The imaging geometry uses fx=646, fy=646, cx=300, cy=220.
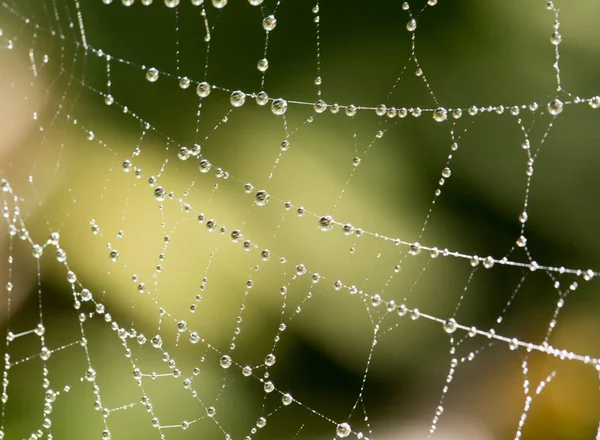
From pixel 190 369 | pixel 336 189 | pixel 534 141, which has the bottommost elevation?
A: pixel 190 369

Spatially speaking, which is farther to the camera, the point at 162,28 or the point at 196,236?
the point at 162,28

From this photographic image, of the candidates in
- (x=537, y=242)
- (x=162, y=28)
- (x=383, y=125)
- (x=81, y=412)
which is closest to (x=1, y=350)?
(x=81, y=412)

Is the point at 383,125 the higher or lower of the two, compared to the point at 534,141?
lower

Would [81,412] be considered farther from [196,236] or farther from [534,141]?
[534,141]

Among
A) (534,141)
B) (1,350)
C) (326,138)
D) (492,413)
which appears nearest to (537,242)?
(534,141)

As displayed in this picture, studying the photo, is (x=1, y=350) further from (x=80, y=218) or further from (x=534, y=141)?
(x=534, y=141)

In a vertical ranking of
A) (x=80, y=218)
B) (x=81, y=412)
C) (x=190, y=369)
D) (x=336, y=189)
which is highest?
(x=336, y=189)
